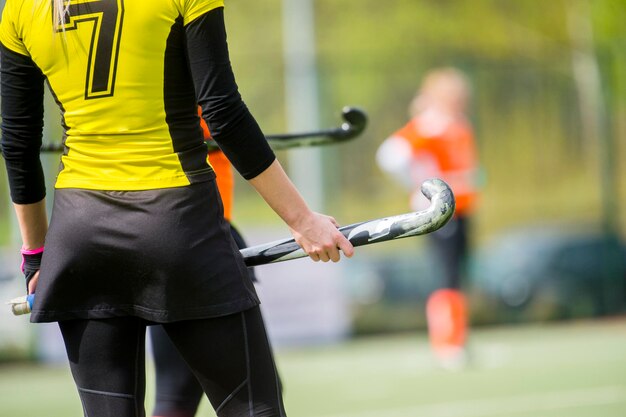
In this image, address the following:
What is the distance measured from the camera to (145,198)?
2631mm

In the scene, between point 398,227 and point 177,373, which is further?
point 177,373

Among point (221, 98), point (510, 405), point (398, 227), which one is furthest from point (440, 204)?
point (510, 405)

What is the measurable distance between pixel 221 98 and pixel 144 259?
0.41 m

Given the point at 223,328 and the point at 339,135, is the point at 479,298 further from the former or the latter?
the point at 223,328

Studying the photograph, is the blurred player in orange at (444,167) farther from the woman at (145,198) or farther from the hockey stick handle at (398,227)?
the woman at (145,198)

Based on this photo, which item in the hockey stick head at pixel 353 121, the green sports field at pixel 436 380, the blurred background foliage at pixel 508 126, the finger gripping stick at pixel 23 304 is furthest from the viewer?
the blurred background foliage at pixel 508 126

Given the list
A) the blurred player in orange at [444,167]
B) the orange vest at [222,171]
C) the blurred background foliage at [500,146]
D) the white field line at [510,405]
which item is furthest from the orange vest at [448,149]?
the orange vest at [222,171]

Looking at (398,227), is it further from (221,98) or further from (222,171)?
(222,171)

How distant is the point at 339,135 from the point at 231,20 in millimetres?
26908

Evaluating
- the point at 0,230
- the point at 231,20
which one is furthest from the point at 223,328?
the point at 231,20

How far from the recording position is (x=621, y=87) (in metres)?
11.8

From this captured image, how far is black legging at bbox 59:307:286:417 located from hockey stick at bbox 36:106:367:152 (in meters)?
1.24

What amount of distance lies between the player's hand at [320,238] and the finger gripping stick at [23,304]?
0.69 metres

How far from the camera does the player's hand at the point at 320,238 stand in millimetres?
2670
